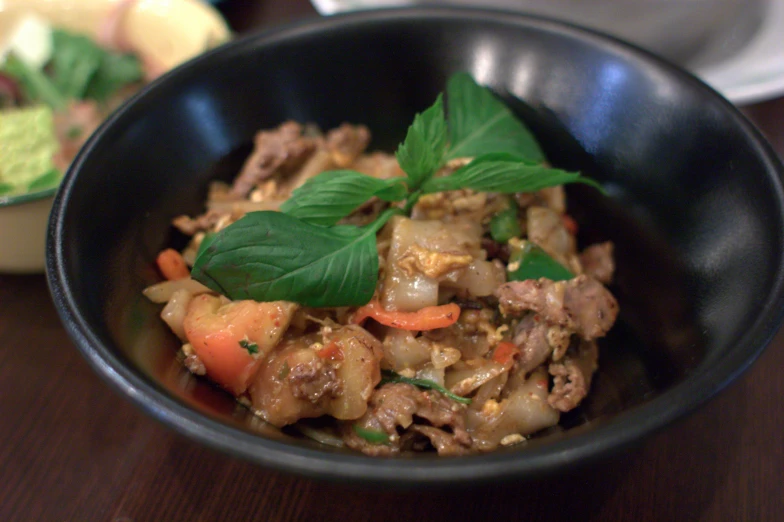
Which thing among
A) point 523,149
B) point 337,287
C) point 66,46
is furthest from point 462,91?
point 66,46

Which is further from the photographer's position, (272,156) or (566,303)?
(272,156)

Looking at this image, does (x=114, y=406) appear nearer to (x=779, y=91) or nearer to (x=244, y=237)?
(x=244, y=237)

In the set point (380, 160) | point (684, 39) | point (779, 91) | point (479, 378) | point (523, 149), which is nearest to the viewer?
point (479, 378)

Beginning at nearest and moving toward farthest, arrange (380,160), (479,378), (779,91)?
(479,378), (380,160), (779,91)

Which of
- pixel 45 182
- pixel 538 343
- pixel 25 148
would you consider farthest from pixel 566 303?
pixel 25 148

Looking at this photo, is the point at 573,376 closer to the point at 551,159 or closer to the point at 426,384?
the point at 426,384

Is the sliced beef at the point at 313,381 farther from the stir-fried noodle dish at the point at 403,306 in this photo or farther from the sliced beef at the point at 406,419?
the sliced beef at the point at 406,419
